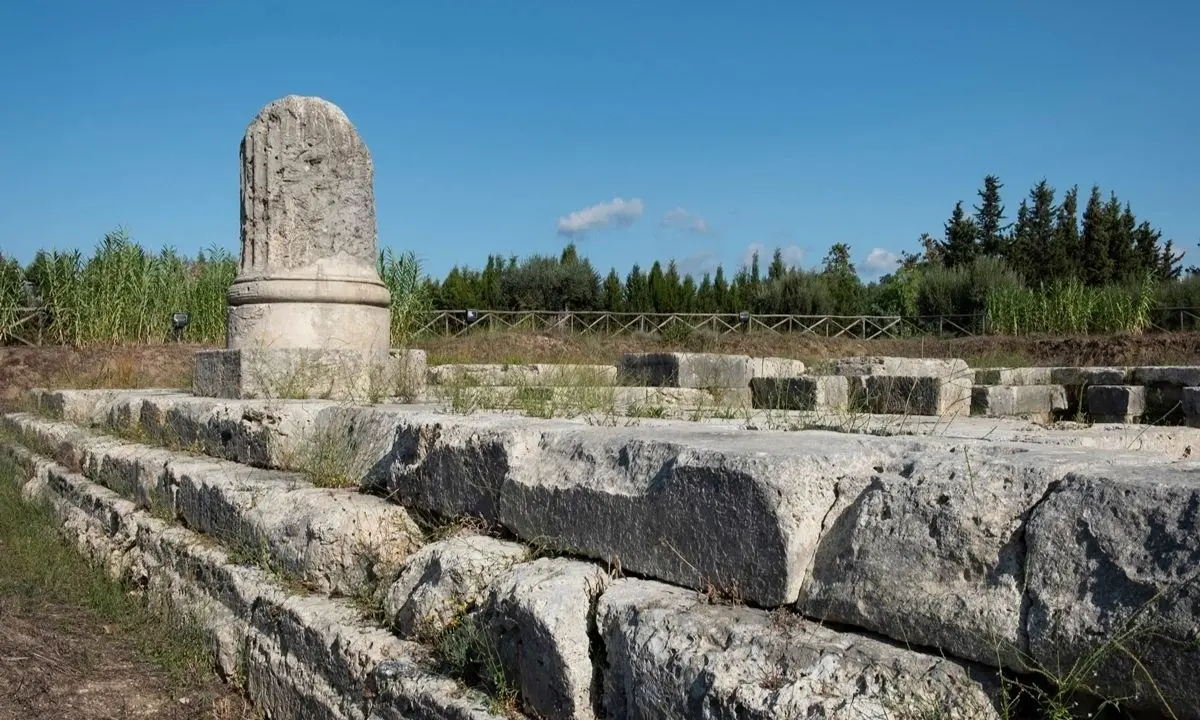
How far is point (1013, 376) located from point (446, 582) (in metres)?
10.8

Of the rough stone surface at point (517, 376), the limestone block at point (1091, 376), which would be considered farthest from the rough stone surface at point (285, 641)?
the limestone block at point (1091, 376)

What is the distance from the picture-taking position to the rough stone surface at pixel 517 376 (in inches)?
273

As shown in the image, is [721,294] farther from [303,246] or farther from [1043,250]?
[303,246]

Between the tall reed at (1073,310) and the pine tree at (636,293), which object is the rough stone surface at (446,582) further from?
the pine tree at (636,293)

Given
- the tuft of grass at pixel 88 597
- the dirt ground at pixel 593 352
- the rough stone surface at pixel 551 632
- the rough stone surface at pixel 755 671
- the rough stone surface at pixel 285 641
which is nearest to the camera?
the rough stone surface at pixel 755 671

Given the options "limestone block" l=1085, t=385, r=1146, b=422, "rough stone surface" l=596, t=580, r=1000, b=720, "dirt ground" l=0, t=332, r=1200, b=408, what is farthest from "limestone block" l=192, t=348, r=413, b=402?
"limestone block" l=1085, t=385, r=1146, b=422

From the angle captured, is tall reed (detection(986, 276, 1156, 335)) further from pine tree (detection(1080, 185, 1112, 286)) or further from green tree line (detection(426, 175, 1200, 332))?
pine tree (detection(1080, 185, 1112, 286))

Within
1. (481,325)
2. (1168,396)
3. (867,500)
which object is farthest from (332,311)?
(481,325)

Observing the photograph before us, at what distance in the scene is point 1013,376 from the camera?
12242mm

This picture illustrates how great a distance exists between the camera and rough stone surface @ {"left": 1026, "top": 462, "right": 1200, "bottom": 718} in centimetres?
178

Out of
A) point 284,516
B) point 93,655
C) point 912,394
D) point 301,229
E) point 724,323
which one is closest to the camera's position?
point 284,516

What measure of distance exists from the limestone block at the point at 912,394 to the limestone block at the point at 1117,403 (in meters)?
1.85

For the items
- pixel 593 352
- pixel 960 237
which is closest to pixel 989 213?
pixel 960 237

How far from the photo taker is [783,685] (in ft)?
6.98
